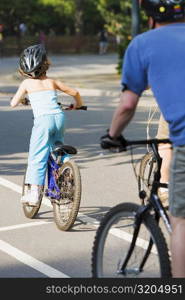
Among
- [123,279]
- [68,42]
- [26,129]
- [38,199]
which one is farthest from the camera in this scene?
[68,42]

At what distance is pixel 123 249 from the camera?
4441 millimetres

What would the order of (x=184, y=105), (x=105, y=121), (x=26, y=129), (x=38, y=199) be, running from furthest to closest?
(x=105, y=121) < (x=26, y=129) < (x=38, y=199) < (x=184, y=105)

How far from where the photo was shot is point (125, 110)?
3.94m

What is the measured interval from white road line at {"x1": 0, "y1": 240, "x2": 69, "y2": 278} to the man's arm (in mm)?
1868

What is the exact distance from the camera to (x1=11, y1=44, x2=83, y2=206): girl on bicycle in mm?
6762

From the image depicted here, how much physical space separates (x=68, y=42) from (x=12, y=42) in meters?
4.27

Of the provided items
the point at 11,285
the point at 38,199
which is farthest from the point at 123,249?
the point at 38,199

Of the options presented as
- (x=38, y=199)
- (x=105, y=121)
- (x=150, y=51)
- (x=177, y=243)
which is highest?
(x=150, y=51)

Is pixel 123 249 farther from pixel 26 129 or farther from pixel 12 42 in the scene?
pixel 12 42

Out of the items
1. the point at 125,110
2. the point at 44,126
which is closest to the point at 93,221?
the point at 44,126

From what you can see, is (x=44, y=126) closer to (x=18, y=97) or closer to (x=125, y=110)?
(x=18, y=97)

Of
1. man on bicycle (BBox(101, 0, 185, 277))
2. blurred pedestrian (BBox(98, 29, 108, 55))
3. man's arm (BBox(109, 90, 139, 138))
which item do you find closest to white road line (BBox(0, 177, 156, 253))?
man on bicycle (BBox(101, 0, 185, 277))

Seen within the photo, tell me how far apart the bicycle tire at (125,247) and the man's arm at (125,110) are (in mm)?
467

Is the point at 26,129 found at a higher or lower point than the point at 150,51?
lower
